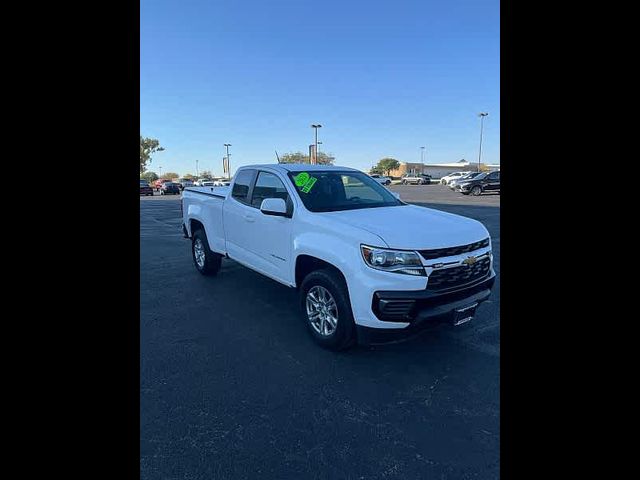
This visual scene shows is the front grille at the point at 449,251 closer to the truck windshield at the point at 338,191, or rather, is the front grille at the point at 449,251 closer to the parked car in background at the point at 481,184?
the truck windshield at the point at 338,191

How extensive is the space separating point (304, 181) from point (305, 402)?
2.53m

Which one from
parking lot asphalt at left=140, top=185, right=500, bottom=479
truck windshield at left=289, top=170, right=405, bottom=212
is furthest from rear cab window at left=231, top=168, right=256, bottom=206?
parking lot asphalt at left=140, top=185, right=500, bottom=479

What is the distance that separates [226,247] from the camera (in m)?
5.55

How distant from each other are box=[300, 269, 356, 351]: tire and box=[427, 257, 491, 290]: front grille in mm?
767

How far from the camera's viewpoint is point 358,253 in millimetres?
3225

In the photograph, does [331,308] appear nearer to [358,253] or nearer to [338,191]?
[358,253]

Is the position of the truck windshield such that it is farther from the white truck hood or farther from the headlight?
the headlight

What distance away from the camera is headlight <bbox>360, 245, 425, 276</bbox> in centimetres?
310

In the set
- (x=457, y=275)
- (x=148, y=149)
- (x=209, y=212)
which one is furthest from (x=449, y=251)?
(x=148, y=149)

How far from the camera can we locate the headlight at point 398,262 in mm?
3104
